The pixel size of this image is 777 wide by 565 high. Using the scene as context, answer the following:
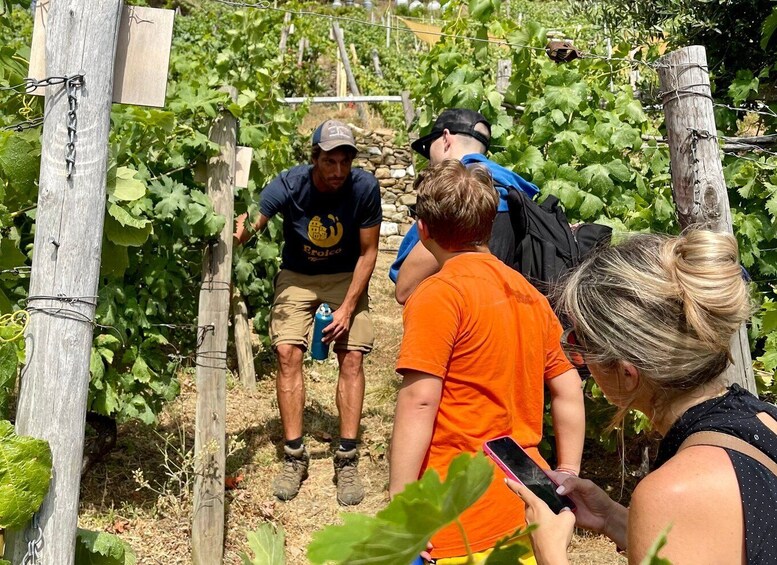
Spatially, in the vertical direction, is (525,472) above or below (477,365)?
below

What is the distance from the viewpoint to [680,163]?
10.1 feet

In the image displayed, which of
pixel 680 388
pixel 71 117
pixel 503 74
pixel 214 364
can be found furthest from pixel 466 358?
pixel 503 74

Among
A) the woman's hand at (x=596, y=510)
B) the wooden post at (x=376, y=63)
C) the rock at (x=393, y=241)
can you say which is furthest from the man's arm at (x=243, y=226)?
the wooden post at (x=376, y=63)

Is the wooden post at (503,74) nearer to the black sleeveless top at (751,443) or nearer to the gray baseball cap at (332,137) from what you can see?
the gray baseball cap at (332,137)

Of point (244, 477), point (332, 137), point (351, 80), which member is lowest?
point (244, 477)

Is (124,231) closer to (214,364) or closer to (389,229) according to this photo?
(214,364)

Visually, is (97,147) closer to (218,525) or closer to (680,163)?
(680,163)

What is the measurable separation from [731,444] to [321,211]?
3390 mm

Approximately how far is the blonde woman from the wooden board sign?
122 centimetres

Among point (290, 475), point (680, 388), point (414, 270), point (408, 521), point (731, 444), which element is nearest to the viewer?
point (408, 521)

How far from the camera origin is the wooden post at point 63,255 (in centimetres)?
199

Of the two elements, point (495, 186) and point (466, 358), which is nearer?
point (466, 358)

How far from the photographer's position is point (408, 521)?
60 cm

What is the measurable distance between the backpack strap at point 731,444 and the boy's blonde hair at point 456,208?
1064 millimetres
